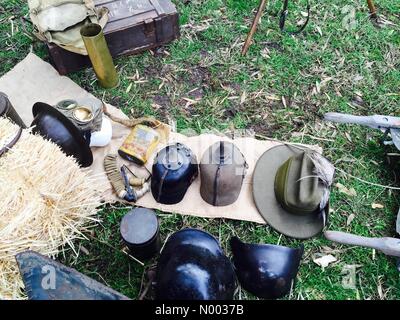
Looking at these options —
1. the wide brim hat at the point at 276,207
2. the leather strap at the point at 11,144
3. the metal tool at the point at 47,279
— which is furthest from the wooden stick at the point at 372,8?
the metal tool at the point at 47,279

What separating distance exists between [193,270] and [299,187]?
1.17 metres

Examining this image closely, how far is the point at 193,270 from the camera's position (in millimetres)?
2734

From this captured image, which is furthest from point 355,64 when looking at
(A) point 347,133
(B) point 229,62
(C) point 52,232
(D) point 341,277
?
(C) point 52,232

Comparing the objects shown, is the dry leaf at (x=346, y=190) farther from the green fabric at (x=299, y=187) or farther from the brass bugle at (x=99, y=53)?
the brass bugle at (x=99, y=53)

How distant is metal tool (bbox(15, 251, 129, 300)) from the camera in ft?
7.80

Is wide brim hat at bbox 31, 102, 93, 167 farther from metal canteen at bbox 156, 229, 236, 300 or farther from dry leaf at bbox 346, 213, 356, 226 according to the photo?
dry leaf at bbox 346, 213, 356, 226

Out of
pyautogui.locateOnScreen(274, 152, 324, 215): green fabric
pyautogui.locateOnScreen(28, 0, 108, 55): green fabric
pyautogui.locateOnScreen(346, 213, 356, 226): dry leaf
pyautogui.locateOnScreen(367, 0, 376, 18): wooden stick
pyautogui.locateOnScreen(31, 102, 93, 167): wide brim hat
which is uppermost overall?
pyautogui.locateOnScreen(28, 0, 108, 55): green fabric

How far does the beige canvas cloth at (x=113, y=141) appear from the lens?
356 centimetres

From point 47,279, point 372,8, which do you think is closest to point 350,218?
point 47,279

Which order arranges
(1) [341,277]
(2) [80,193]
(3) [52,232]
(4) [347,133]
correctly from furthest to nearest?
(4) [347,133] → (1) [341,277] → (2) [80,193] → (3) [52,232]

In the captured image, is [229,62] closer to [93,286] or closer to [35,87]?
[35,87]

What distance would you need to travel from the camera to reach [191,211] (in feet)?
11.7

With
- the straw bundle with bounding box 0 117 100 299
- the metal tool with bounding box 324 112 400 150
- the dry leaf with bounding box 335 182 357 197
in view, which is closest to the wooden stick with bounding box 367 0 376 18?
the metal tool with bounding box 324 112 400 150

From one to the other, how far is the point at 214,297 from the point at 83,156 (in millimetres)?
1650
